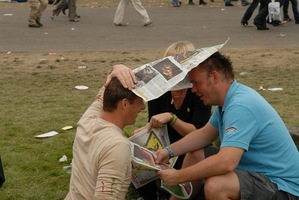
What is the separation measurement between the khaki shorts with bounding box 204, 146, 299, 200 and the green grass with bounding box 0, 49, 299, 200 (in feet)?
5.02

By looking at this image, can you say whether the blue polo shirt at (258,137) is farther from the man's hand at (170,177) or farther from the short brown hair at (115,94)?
the short brown hair at (115,94)

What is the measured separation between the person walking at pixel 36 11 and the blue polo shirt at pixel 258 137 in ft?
35.5

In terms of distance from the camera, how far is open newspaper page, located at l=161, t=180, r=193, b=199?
12.4ft

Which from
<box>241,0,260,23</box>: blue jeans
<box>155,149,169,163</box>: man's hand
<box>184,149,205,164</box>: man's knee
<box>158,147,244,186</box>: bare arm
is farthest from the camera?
<box>241,0,260,23</box>: blue jeans

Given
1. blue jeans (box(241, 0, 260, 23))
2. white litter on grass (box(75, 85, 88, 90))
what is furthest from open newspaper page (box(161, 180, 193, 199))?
blue jeans (box(241, 0, 260, 23))

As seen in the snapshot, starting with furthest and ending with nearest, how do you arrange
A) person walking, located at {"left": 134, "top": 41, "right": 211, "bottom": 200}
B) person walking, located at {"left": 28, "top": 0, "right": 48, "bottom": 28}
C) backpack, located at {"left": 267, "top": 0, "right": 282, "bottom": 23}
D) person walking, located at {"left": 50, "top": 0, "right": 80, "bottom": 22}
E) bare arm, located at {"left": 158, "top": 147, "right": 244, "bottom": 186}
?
1. person walking, located at {"left": 50, "top": 0, "right": 80, "bottom": 22}
2. person walking, located at {"left": 28, "top": 0, "right": 48, "bottom": 28}
3. backpack, located at {"left": 267, "top": 0, "right": 282, "bottom": 23}
4. person walking, located at {"left": 134, "top": 41, "right": 211, "bottom": 200}
5. bare arm, located at {"left": 158, "top": 147, "right": 244, "bottom": 186}

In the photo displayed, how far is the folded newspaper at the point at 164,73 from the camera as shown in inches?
120

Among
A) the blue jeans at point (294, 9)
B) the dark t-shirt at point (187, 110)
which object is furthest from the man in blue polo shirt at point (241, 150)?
the blue jeans at point (294, 9)

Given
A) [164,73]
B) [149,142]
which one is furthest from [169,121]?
[164,73]

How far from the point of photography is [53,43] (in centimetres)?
1237

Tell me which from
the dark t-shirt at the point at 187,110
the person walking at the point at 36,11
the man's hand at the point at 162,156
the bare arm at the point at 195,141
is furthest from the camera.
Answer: the person walking at the point at 36,11

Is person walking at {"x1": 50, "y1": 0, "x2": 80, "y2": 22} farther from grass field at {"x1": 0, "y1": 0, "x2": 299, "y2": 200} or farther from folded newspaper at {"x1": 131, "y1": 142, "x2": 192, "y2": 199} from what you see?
folded newspaper at {"x1": 131, "y1": 142, "x2": 192, "y2": 199}

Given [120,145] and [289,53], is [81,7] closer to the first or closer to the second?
[289,53]

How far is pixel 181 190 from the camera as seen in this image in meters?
3.82
